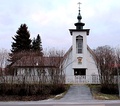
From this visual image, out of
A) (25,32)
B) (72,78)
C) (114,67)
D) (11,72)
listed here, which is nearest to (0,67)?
(11,72)

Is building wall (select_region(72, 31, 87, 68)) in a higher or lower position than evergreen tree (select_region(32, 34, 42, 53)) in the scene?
lower

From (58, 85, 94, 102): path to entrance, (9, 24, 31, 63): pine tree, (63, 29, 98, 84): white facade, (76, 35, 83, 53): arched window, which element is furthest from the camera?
(9, 24, 31, 63): pine tree

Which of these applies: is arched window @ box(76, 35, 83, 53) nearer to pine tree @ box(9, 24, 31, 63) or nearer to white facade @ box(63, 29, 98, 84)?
white facade @ box(63, 29, 98, 84)

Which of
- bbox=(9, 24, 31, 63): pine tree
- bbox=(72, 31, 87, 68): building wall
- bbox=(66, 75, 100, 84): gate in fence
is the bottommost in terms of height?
bbox=(66, 75, 100, 84): gate in fence

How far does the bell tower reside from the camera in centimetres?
3869

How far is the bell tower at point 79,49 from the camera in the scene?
3869cm

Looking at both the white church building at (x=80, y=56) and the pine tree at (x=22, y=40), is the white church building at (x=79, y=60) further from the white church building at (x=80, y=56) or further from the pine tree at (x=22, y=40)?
the pine tree at (x=22, y=40)

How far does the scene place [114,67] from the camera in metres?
26.9

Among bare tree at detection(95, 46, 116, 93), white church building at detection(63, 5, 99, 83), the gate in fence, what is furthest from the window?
bare tree at detection(95, 46, 116, 93)

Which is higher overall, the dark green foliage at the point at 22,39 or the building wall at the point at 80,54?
the dark green foliage at the point at 22,39

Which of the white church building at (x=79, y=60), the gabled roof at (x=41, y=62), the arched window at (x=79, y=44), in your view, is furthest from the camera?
the arched window at (x=79, y=44)

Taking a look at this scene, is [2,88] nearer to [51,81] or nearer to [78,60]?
[51,81]

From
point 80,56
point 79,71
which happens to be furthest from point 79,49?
point 79,71

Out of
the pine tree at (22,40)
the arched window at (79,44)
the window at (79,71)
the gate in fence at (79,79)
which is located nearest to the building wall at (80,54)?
the arched window at (79,44)
